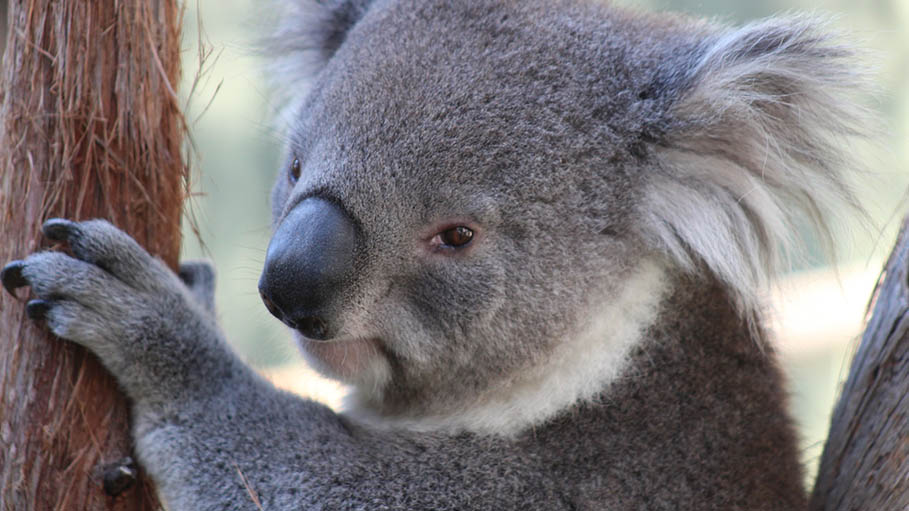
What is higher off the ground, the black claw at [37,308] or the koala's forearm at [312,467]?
the black claw at [37,308]

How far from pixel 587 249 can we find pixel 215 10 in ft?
17.3

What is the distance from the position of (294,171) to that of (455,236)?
57 cm

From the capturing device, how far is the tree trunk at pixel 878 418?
219 cm

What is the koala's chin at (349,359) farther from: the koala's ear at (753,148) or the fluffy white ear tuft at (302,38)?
the fluffy white ear tuft at (302,38)

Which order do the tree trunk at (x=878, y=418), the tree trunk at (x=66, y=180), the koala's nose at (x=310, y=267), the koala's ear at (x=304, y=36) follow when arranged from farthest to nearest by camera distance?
1. the koala's ear at (x=304, y=36)
2. the tree trunk at (x=878, y=418)
3. the tree trunk at (x=66, y=180)
4. the koala's nose at (x=310, y=267)

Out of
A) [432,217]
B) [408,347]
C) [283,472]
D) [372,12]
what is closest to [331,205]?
[432,217]

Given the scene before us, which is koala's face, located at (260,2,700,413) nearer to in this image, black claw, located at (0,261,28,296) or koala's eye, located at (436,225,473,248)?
koala's eye, located at (436,225,473,248)

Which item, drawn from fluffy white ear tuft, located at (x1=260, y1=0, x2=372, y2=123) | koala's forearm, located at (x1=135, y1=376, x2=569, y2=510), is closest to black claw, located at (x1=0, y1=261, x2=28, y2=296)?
koala's forearm, located at (x1=135, y1=376, x2=569, y2=510)

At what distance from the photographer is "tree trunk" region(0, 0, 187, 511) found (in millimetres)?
2080

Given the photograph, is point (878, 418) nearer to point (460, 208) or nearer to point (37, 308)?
point (460, 208)

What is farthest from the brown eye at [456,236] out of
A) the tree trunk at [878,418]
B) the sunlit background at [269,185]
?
the tree trunk at [878,418]

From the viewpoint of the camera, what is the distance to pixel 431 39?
2330 mm

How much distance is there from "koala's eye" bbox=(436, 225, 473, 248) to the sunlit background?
0.70 m

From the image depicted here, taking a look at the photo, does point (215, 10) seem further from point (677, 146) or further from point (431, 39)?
point (677, 146)
